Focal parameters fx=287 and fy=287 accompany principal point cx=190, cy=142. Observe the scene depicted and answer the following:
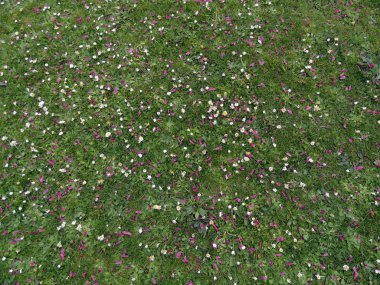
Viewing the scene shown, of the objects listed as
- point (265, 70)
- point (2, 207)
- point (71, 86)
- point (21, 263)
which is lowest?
point (21, 263)

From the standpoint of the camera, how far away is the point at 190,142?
17.7 ft

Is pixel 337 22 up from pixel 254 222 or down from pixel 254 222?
up

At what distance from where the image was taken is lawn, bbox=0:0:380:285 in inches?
183

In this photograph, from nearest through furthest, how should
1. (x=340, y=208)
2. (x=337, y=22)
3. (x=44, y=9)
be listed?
(x=340, y=208) → (x=337, y=22) → (x=44, y=9)

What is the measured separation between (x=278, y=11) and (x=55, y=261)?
678 cm

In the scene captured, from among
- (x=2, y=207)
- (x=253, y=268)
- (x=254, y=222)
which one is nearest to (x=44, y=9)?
(x=2, y=207)

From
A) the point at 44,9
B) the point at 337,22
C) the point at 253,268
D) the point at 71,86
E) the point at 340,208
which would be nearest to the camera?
the point at 253,268

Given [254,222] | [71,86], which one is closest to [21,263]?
[71,86]

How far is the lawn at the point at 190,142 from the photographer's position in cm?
465

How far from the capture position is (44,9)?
6.88 metres

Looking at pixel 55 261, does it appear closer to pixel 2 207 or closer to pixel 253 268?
pixel 2 207

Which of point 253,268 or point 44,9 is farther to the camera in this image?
point 44,9

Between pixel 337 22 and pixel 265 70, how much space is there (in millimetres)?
2154

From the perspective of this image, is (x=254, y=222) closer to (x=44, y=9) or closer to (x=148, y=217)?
(x=148, y=217)
